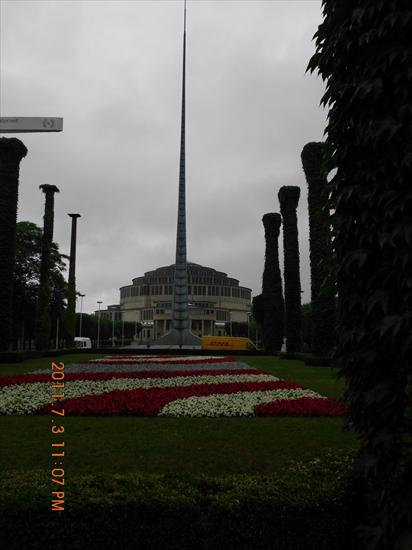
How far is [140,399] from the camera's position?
11.5m

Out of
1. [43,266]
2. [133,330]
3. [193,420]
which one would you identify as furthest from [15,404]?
[133,330]

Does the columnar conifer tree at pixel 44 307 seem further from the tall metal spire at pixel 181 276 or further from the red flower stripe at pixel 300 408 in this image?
the tall metal spire at pixel 181 276

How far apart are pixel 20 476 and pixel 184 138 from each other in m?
79.6

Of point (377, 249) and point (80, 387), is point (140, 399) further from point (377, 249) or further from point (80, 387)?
point (377, 249)

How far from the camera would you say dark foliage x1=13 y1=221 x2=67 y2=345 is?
47.9 meters

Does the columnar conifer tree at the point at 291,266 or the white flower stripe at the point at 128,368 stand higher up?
the columnar conifer tree at the point at 291,266

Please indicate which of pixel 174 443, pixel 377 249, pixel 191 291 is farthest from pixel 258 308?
Answer: pixel 191 291

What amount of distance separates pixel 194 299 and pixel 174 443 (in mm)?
127986

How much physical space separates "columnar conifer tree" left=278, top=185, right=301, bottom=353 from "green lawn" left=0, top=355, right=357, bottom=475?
2349cm

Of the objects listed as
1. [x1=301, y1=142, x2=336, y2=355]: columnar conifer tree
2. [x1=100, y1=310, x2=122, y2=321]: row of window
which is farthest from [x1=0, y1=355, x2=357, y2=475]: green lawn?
[x1=100, y1=310, x2=122, y2=321]: row of window

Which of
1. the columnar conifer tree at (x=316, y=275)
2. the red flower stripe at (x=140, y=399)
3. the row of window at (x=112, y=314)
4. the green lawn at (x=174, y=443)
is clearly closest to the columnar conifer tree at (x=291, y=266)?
the columnar conifer tree at (x=316, y=275)

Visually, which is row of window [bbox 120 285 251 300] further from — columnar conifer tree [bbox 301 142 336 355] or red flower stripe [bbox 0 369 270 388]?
red flower stripe [bbox 0 369 270 388]

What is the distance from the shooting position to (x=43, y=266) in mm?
36906

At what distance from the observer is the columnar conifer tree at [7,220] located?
2870 cm
